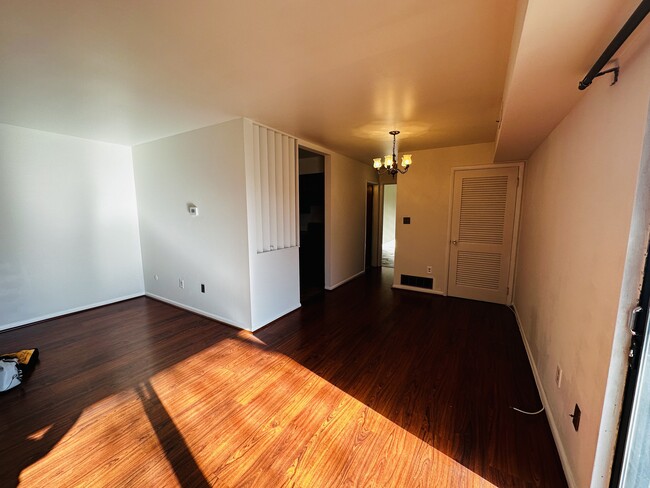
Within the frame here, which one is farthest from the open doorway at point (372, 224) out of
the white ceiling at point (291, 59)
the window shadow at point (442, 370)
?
the white ceiling at point (291, 59)

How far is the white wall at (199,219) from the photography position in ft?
10.3

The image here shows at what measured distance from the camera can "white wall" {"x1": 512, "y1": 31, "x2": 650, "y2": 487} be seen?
108 centimetres

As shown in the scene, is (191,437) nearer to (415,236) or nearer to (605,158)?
(605,158)

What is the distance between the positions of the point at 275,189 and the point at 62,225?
3.01 m

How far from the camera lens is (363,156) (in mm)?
5039

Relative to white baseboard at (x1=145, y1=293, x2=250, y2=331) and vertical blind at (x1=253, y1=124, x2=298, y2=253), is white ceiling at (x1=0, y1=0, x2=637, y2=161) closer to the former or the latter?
vertical blind at (x1=253, y1=124, x2=298, y2=253)

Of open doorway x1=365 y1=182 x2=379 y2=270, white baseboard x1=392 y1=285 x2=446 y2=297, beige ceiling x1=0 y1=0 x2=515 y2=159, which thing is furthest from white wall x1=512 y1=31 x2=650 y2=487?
open doorway x1=365 y1=182 x2=379 y2=270

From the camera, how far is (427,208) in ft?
14.7

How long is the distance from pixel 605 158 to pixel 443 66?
115cm

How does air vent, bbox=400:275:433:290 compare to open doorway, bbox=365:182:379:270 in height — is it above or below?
below

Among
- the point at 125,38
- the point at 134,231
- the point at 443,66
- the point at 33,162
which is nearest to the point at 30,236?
the point at 33,162

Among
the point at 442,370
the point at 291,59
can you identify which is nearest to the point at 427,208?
the point at 442,370

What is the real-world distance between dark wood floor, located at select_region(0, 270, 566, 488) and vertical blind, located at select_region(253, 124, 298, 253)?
1.19m

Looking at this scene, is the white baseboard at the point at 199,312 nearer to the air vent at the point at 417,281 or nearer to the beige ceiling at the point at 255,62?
the beige ceiling at the point at 255,62
